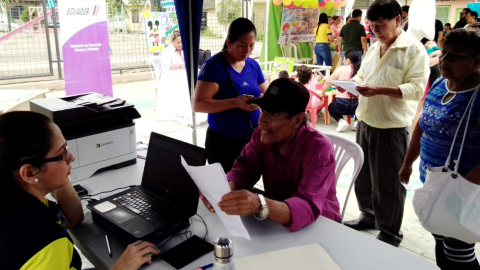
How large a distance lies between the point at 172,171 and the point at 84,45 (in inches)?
135

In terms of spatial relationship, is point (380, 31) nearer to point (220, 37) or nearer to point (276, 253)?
point (276, 253)

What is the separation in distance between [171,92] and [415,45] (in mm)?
3946

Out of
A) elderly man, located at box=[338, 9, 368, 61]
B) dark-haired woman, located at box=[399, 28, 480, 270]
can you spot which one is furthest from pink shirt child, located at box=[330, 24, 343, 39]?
dark-haired woman, located at box=[399, 28, 480, 270]

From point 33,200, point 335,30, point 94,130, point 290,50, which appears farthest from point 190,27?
point 335,30

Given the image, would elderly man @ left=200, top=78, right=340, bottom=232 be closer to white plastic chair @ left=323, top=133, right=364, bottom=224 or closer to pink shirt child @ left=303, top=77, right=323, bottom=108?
white plastic chair @ left=323, top=133, right=364, bottom=224

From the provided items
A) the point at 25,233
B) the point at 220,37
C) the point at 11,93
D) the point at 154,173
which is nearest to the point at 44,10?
the point at 11,93

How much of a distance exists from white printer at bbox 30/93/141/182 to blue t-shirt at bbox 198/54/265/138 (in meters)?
0.51

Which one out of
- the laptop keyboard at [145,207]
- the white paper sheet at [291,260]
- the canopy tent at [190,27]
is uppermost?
the canopy tent at [190,27]

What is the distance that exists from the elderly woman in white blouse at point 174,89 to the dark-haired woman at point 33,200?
14.1 ft

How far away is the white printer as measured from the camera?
6.48 ft

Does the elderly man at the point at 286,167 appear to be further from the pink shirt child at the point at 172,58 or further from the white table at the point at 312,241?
the pink shirt child at the point at 172,58

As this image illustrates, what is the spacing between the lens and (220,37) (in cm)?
792

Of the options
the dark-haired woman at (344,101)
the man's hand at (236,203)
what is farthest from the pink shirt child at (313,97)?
the man's hand at (236,203)

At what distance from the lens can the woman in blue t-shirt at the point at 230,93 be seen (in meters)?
2.28
